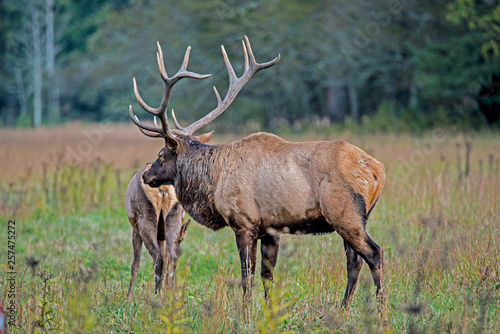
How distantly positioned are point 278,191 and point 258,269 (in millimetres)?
1687

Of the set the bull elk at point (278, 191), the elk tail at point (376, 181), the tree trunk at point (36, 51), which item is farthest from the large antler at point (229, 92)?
the tree trunk at point (36, 51)

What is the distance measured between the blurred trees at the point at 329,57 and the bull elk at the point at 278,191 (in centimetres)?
1652

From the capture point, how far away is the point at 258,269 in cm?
688

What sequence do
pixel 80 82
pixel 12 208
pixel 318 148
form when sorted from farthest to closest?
pixel 80 82, pixel 12 208, pixel 318 148

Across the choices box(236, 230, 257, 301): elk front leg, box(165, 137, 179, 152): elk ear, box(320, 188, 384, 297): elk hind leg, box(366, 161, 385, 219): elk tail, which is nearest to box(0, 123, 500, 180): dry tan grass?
box(165, 137, 179, 152): elk ear

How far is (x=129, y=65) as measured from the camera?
3183 cm

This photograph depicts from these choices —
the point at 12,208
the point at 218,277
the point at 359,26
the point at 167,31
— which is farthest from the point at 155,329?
the point at 167,31

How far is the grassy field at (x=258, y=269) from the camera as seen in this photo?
444cm

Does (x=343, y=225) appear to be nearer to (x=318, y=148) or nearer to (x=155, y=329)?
(x=318, y=148)

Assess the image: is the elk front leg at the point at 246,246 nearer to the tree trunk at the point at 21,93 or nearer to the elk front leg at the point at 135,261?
the elk front leg at the point at 135,261

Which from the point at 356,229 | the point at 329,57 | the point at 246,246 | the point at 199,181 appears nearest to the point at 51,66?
the point at 329,57

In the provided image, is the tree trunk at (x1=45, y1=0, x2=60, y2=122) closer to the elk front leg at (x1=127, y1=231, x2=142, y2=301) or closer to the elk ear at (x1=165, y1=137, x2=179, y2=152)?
the elk front leg at (x1=127, y1=231, x2=142, y2=301)

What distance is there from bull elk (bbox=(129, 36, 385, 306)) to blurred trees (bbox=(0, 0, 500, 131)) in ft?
54.2

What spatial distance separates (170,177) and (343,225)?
6.69ft
